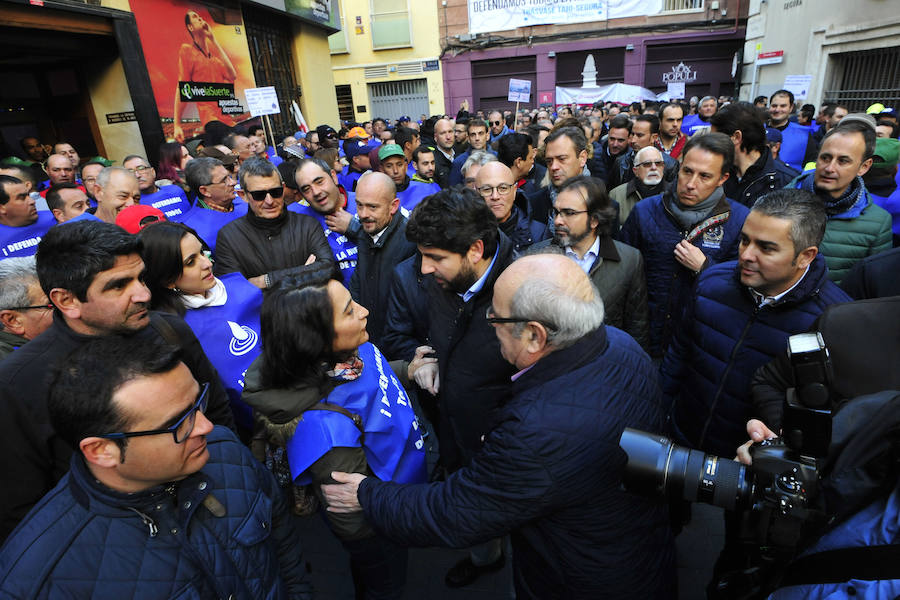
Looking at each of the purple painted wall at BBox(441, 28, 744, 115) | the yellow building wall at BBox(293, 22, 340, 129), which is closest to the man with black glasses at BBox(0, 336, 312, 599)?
the yellow building wall at BBox(293, 22, 340, 129)

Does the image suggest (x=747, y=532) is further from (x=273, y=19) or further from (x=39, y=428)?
(x=273, y=19)

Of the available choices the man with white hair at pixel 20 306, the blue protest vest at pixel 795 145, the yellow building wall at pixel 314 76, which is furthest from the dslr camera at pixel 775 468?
the yellow building wall at pixel 314 76

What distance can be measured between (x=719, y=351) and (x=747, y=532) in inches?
48.6

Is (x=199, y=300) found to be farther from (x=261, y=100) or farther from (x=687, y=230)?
(x=261, y=100)

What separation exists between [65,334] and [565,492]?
1968 millimetres

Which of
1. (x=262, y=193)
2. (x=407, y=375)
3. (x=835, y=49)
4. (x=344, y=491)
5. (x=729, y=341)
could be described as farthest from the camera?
(x=835, y=49)

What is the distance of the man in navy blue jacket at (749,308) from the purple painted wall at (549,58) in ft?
75.0

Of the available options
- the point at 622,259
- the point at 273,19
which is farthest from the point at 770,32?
the point at 622,259

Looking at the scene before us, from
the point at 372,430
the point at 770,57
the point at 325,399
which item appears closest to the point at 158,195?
the point at 325,399

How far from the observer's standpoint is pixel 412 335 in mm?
2867

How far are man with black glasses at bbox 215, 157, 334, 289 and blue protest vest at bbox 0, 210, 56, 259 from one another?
1.80 m

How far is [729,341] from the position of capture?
2252 mm

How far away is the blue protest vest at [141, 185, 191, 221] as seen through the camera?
15.5ft

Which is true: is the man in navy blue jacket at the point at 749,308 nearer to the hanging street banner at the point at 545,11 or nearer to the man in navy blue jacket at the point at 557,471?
the man in navy blue jacket at the point at 557,471
